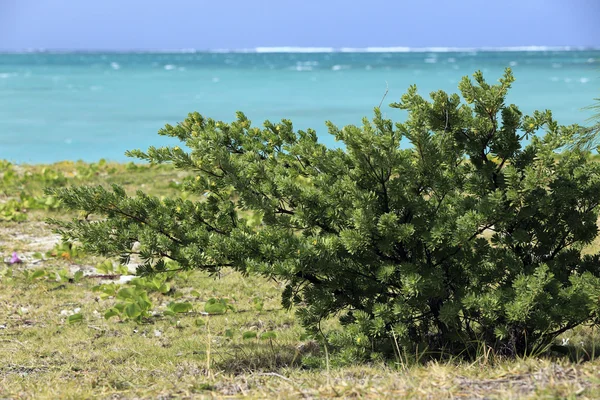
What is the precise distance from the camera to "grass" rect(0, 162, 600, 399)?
11.5ft

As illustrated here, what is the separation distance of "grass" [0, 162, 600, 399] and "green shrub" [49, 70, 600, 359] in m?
0.26

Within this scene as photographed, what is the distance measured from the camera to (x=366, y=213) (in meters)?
3.90

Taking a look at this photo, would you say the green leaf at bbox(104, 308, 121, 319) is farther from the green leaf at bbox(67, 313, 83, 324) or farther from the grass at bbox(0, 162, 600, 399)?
the green leaf at bbox(67, 313, 83, 324)

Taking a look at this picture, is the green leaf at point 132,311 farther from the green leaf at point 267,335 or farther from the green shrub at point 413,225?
the green shrub at point 413,225

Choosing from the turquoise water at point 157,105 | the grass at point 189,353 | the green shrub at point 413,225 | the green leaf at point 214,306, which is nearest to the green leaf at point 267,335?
the grass at point 189,353

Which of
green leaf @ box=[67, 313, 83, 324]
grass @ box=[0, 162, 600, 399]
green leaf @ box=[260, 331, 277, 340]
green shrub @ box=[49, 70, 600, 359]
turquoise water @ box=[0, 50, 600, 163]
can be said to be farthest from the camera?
turquoise water @ box=[0, 50, 600, 163]

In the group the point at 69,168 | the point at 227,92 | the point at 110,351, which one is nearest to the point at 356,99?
the point at 227,92

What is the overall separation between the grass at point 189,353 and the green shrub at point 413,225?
261mm

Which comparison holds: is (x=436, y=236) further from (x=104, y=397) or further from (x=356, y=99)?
(x=356, y=99)

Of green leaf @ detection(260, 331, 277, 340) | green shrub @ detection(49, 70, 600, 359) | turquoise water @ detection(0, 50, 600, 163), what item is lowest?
turquoise water @ detection(0, 50, 600, 163)

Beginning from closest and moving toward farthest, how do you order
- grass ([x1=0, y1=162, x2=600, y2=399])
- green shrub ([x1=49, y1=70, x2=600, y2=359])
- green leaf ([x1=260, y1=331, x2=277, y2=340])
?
grass ([x1=0, y1=162, x2=600, y2=399]) → green shrub ([x1=49, y1=70, x2=600, y2=359]) → green leaf ([x1=260, y1=331, x2=277, y2=340])

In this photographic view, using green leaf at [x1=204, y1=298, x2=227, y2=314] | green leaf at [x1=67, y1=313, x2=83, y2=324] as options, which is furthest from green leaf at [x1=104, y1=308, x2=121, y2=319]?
green leaf at [x1=204, y1=298, x2=227, y2=314]

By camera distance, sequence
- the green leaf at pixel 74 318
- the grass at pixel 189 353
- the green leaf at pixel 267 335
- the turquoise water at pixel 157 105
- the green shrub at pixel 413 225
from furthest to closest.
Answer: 1. the turquoise water at pixel 157 105
2. the green leaf at pixel 74 318
3. the green leaf at pixel 267 335
4. the green shrub at pixel 413 225
5. the grass at pixel 189 353

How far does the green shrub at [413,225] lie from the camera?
12.9 ft
